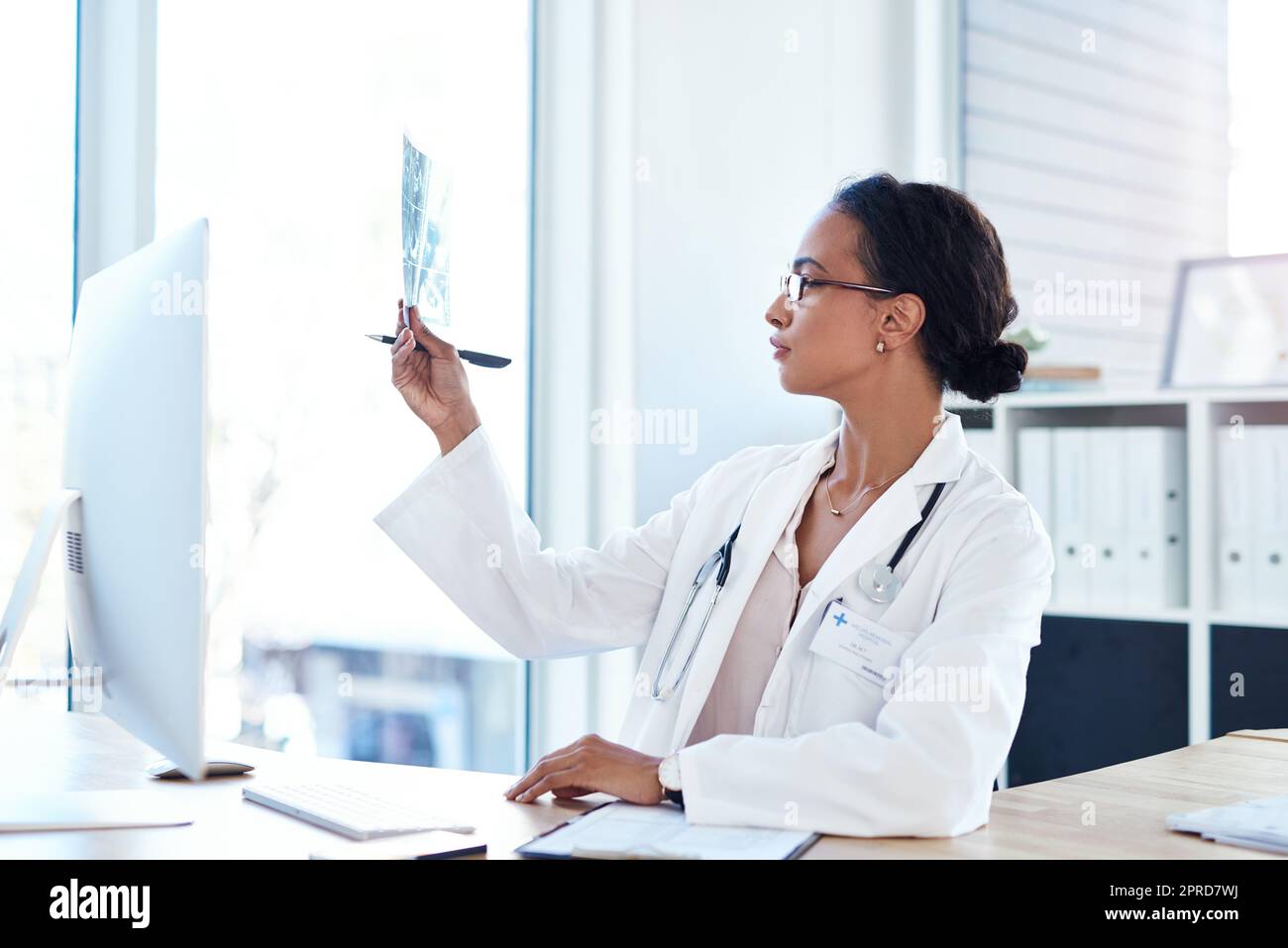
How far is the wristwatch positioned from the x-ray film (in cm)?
76

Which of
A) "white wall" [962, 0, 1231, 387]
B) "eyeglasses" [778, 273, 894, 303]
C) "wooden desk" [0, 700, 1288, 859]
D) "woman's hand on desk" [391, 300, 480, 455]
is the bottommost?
"wooden desk" [0, 700, 1288, 859]

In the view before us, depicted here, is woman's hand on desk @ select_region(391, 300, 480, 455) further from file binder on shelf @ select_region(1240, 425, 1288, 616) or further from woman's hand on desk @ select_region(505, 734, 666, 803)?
file binder on shelf @ select_region(1240, 425, 1288, 616)

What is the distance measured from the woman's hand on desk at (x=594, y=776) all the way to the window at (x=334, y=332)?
3.71ft

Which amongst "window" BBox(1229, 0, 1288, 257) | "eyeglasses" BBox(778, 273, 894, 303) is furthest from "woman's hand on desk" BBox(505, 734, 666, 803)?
"window" BBox(1229, 0, 1288, 257)

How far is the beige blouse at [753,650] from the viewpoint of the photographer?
6.11 feet

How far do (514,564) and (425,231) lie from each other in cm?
59

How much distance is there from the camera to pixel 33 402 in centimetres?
206

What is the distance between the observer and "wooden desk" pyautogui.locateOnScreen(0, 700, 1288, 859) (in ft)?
4.14

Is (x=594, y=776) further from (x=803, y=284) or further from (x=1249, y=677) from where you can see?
(x=1249, y=677)

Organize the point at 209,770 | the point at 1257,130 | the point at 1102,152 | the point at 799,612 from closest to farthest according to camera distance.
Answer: the point at 209,770 → the point at 799,612 → the point at 1257,130 → the point at 1102,152

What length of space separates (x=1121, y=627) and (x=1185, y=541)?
0.27m

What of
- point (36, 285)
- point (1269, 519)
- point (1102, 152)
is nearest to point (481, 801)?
point (36, 285)

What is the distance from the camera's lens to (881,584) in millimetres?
1685
